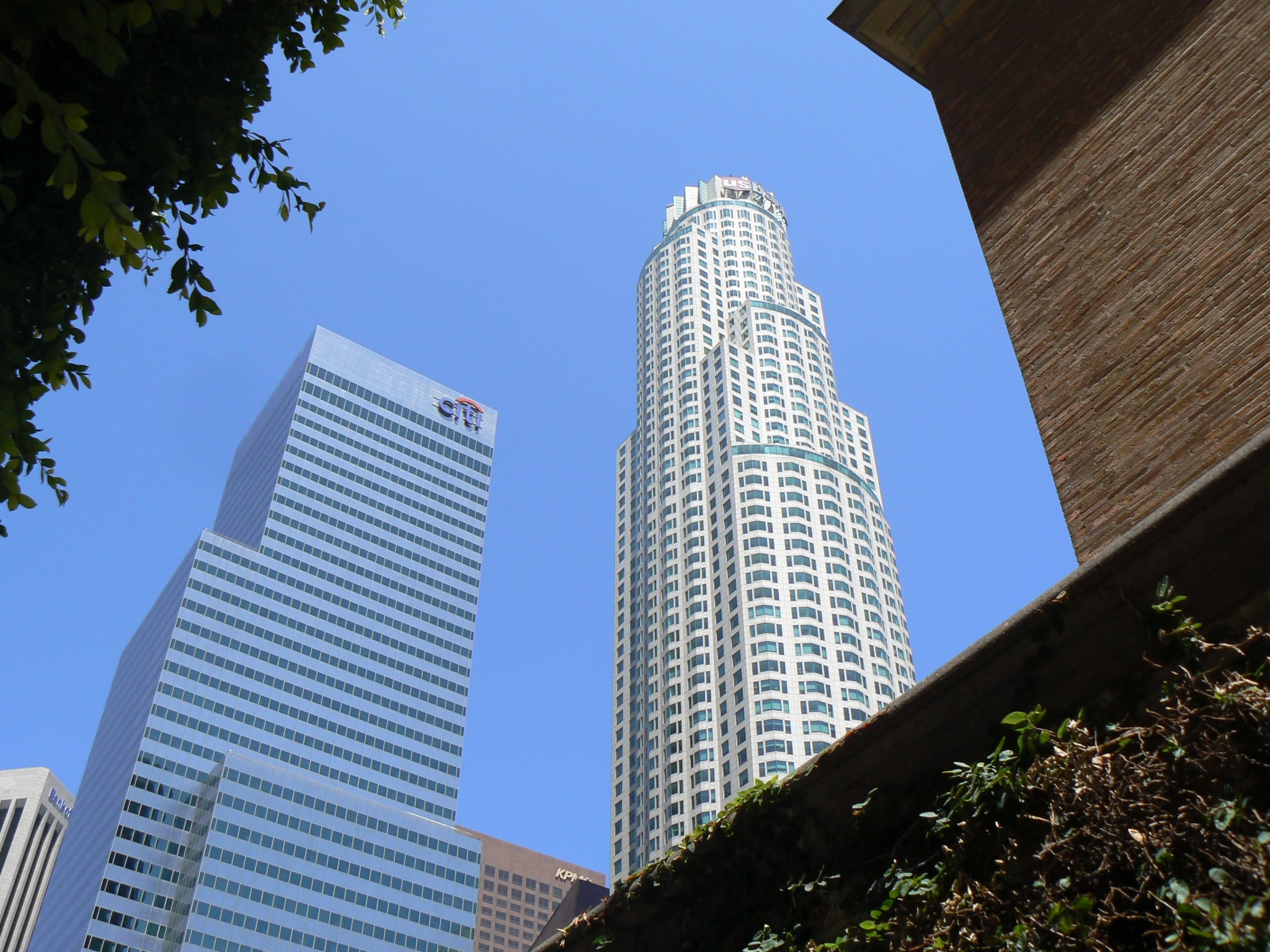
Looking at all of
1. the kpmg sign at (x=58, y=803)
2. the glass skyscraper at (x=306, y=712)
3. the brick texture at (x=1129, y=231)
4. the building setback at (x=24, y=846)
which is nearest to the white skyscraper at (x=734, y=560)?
the glass skyscraper at (x=306, y=712)

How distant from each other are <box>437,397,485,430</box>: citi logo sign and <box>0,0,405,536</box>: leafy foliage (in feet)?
560

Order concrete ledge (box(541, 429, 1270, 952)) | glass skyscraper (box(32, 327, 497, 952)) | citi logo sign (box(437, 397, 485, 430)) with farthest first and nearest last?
1. citi logo sign (box(437, 397, 485, 430))
2. glass skyscraper (box(32, 327, 497, 952))
3. concrete ledge (box(541, 429, 1270, 952))

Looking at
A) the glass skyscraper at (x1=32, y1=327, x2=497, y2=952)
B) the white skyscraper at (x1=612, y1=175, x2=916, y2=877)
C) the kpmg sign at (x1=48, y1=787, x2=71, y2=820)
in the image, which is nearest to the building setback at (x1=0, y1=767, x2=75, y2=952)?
the kpmg sign at (x1=48, y1=787, x2=71, y2=820)

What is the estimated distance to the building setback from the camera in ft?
559

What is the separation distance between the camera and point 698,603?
136 metres

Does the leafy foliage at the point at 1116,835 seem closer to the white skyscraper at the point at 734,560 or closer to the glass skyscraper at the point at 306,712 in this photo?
the white skyscraper at the point at 734,560

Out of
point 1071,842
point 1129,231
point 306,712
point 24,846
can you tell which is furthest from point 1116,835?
point 24,846

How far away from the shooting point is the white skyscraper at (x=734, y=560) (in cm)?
12050

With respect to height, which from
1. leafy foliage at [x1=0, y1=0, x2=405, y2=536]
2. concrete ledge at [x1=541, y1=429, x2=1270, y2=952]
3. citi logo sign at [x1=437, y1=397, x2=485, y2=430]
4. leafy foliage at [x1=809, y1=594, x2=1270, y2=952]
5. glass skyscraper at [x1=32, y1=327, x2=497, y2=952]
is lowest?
leafy foliage at [x1=809, y1=594, x2=1270, y2=952]

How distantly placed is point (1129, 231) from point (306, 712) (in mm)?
133009

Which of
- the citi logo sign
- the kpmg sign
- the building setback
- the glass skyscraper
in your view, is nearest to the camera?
the glass skyscraper

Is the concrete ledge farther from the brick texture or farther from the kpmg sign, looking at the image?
the kpmg sign

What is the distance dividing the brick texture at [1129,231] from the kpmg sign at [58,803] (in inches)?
8371

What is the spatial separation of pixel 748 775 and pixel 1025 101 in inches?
4217
